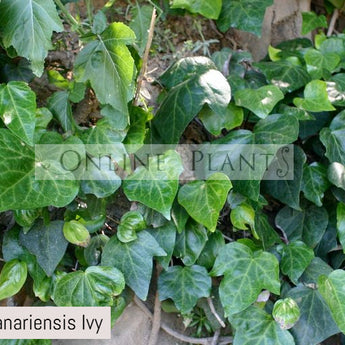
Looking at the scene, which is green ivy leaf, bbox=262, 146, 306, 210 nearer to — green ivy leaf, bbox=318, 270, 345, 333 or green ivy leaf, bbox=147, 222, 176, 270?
green ivy leaf, bbox=318, 270, 345, 333

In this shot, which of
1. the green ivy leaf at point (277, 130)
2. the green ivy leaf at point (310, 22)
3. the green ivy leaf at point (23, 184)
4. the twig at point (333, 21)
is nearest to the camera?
the green ivy leaf at point (23, 184)

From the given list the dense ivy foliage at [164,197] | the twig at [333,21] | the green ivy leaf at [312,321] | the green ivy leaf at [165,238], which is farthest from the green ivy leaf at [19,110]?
the twig at [333,21]

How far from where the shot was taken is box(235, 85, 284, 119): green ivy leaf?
1.16m

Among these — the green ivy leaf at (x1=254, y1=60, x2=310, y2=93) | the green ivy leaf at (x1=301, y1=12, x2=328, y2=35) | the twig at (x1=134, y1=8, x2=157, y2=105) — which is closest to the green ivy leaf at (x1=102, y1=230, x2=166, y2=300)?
the twig at (x1=134, y1=8, x2=157, y2=105)

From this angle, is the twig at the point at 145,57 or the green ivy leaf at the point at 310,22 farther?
the green ivy leaf at the point at 310,22

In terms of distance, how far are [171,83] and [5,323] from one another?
69 cm

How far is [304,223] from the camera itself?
1259mm

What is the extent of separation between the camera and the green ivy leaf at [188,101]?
114 cm

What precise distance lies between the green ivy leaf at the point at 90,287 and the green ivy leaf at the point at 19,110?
306 mm

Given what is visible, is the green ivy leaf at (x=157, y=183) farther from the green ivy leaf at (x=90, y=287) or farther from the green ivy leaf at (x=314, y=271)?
the green ivy leaf at (x=314, y=271)

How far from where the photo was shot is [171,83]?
1215mm

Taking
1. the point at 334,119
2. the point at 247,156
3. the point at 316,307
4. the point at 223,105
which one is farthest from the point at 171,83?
the point at 316,307

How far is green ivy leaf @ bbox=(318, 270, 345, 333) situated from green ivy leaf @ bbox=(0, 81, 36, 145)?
0.71 meters

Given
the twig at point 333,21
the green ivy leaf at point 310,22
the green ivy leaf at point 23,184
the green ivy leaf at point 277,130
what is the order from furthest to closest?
1. the twig at point 333,21
2. the green ivy leaf at point 310,22
3. the green ivy leaf at point 277,130
4. the green ivy leaf at point 23,184
